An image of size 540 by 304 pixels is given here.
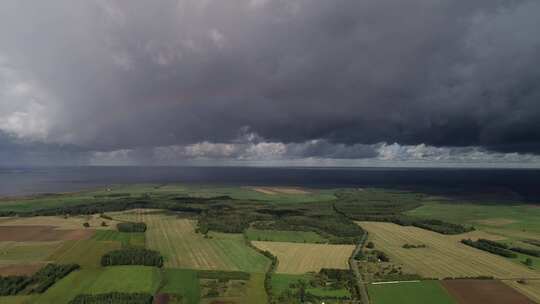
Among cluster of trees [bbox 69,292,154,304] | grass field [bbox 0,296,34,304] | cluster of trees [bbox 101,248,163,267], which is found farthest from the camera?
cluster of trees [bbox 101,248,163,267]

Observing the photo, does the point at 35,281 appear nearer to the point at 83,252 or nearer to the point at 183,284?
the point at 83,252

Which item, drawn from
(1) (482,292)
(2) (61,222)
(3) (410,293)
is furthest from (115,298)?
(2) (61,222)

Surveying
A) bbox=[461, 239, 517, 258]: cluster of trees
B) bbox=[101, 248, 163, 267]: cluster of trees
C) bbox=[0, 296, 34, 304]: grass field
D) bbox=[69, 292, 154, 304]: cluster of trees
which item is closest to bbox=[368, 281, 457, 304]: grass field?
bbox=[461, 239, 517, 258]: cluster of trees

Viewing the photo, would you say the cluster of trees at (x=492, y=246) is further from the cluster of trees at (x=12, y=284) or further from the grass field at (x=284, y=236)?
the cluster of trees at (x=12, y=284)

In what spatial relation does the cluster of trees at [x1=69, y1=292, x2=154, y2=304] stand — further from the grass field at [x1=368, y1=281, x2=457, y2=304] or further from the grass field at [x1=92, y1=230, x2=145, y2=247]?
the grass field at [x1=368, y1=281, x2=457, y2=304]

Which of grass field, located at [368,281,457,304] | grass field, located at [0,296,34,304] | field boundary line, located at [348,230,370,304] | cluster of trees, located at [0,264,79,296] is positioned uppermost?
cluster of trees, located at [0,264,79,296]

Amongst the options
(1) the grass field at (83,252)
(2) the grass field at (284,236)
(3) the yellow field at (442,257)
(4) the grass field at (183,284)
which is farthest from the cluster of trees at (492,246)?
(1) the grass field at (83,252)

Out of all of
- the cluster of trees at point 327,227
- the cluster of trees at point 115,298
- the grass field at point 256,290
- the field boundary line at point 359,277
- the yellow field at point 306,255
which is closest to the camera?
the cluster of trees at point 115,298
